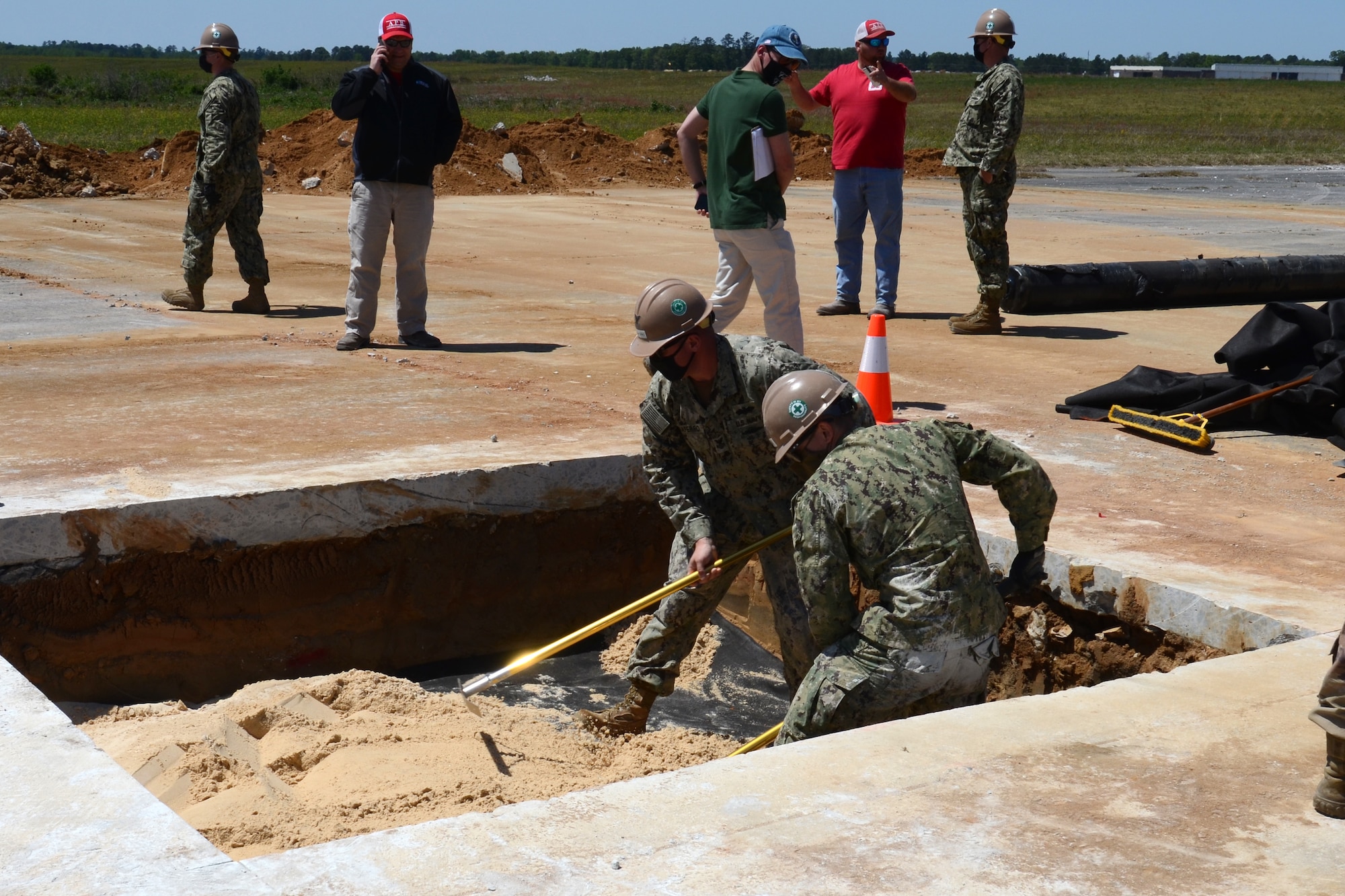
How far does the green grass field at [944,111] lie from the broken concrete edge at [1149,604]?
2912 centimetres

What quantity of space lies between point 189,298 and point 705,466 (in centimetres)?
736

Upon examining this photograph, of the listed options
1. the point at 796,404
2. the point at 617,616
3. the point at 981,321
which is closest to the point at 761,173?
the point at 617,616

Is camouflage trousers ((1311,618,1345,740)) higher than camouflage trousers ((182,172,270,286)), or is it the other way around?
camouflage trousers ((182,172,270,286))

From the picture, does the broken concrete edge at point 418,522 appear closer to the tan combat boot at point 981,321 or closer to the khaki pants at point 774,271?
the khaki pants at point 774,271

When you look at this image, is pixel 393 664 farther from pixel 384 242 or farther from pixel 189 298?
pixel 189 298

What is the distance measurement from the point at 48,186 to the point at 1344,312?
2093cm

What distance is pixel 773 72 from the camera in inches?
284

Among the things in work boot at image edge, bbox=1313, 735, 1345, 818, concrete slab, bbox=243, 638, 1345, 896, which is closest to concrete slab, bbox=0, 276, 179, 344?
concrete slab, bbox=243, 638, 1345, 896

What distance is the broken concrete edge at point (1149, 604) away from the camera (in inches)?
178

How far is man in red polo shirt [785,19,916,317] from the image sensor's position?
10305 mm

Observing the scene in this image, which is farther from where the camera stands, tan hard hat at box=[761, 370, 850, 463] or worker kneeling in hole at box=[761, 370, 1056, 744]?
tan hard hat at box=[761, 370, 850, 463]

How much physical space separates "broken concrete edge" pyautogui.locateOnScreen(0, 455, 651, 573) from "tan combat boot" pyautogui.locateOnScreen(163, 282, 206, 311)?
224 inches

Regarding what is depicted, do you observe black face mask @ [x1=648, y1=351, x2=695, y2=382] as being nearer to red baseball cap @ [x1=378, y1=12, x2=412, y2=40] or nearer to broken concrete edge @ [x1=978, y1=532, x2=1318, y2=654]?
broken concrete edge @ [x1=978, y1=532, x2=1318, y2=654]

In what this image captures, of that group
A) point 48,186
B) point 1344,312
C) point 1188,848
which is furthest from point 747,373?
point 48,186
